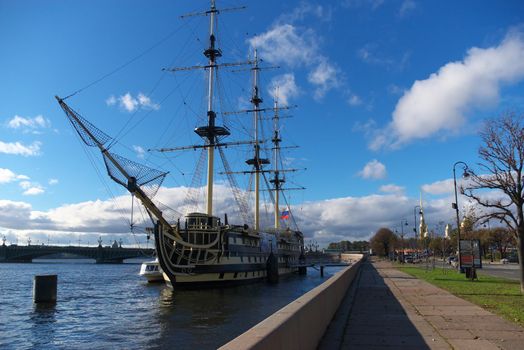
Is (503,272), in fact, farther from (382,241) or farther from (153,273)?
(382,241)

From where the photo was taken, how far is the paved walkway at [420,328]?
9359mm

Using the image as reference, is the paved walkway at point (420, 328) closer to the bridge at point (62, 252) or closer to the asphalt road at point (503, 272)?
the asphalt road at point (503, 272)

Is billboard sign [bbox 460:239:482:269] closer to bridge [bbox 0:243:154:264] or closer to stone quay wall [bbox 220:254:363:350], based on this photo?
stone quay wall [bbox 220:254:363:350]

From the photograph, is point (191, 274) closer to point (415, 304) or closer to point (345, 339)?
point (415, 304)

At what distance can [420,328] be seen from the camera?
11.2 meters

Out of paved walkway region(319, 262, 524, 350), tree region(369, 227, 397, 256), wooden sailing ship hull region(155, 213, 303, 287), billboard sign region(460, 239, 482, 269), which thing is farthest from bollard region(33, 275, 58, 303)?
tree region(369, 227, 397, 256)

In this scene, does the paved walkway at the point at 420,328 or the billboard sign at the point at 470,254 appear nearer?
the paved walkway at the point at 420,328

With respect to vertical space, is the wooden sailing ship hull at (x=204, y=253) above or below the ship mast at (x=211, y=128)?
below

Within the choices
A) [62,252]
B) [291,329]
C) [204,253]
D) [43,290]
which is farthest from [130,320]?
[62,252]

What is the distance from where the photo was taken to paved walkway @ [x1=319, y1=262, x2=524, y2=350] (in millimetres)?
9359

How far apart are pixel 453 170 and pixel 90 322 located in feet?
89.2

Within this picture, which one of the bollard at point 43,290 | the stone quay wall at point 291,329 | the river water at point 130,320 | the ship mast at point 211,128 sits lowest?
the river water at point 130,320

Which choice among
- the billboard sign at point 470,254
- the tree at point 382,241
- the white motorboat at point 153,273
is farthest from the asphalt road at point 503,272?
the tree at point 382,241

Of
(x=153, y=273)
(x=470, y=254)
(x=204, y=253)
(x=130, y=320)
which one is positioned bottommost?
(x=130, y=320)
